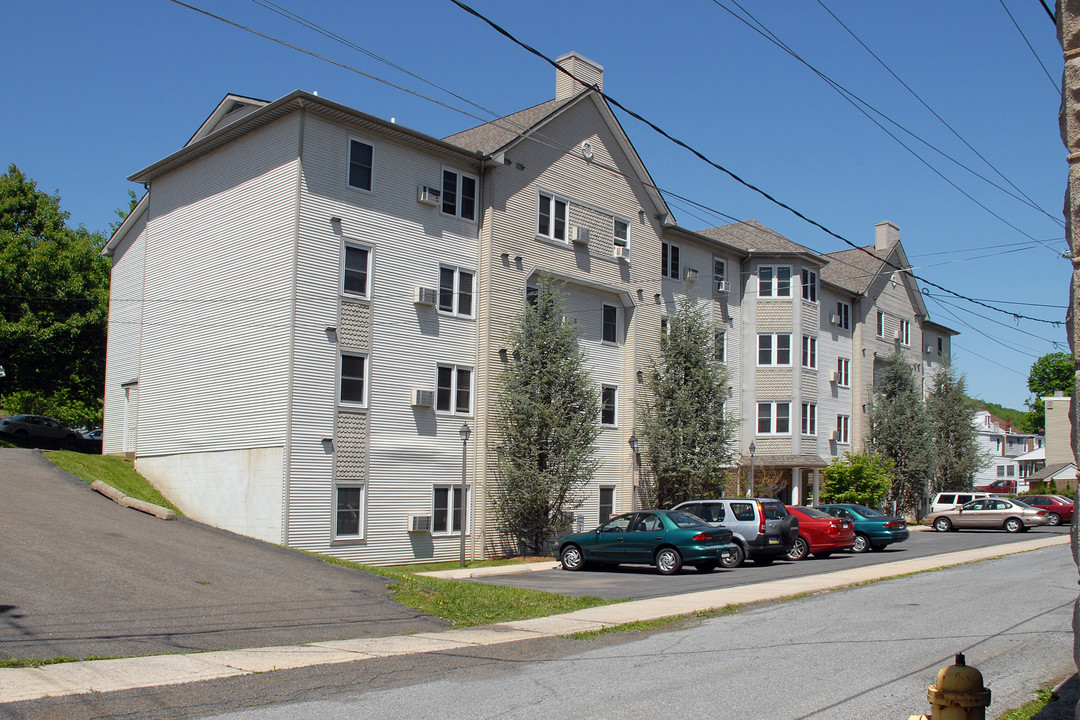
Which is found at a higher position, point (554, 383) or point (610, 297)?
point (610, 297)

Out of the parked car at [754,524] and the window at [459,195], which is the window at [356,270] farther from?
the parked car at [754,524]

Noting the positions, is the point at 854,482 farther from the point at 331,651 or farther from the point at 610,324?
the point at 331,651

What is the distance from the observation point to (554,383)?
93.8 ft

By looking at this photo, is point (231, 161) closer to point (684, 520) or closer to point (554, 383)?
point (554, 383)

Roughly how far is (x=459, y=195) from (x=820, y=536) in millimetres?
14595

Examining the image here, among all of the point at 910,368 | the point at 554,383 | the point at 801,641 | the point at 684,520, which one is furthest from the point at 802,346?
the point at 801,641

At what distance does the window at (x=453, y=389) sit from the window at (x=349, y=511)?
376 centimetres

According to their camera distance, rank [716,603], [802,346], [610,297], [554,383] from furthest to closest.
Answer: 1. [802,346]
2. [610,297]
3. [554,383]
4. [716,603]

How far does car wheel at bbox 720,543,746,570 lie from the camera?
76.5ft

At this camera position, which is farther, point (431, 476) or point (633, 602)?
point (431, 476)

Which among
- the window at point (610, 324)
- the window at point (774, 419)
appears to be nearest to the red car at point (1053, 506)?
the window at point (774, 419)

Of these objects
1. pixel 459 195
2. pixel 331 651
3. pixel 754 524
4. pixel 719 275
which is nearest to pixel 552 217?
pixel 459 195

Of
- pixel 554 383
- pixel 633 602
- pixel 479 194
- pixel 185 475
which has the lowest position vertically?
pixel 633 602

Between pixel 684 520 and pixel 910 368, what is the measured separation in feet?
104
